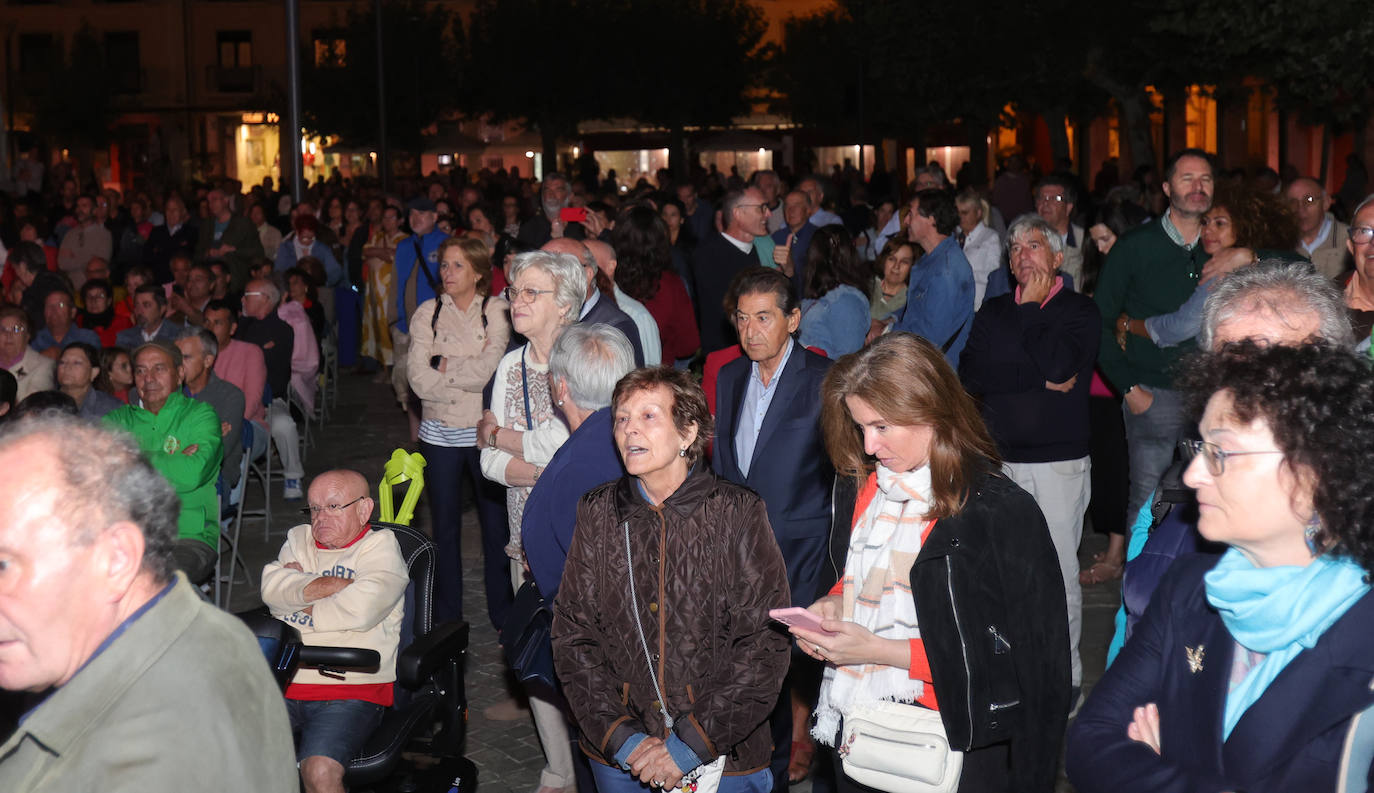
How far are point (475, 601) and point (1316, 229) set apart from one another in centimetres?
590

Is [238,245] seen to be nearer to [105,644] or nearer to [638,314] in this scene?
[638,314]

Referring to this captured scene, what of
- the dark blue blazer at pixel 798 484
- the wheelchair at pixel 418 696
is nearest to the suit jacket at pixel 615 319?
the dark blue blazer at pixel 798 484

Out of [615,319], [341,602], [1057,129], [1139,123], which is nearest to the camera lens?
[341,602]

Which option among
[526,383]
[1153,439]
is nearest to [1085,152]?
[1153,439]

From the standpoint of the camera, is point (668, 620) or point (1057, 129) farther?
point (1057, 129)

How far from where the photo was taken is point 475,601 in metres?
7.76

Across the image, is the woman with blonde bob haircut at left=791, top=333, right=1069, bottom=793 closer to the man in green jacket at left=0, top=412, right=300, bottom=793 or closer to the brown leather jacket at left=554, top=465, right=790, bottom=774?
the brown leather jacket at left=554, top=465, right=790, bottom=774

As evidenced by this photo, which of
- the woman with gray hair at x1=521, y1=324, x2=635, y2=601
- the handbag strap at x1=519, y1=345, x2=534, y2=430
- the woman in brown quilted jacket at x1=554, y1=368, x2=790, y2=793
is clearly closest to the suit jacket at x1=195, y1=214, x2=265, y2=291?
the handbag strap at x1=519, y1=345, x2=534, y2=430

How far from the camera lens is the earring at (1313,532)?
7.68 feet

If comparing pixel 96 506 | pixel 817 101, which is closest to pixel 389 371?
pixel 96 506

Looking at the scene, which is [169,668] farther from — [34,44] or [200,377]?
[34,44]

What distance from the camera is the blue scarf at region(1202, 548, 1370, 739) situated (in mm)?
2297

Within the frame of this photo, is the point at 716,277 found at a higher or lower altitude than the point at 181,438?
higher

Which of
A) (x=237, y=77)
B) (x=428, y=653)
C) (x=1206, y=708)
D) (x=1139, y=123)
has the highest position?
(x=237, y=77)
